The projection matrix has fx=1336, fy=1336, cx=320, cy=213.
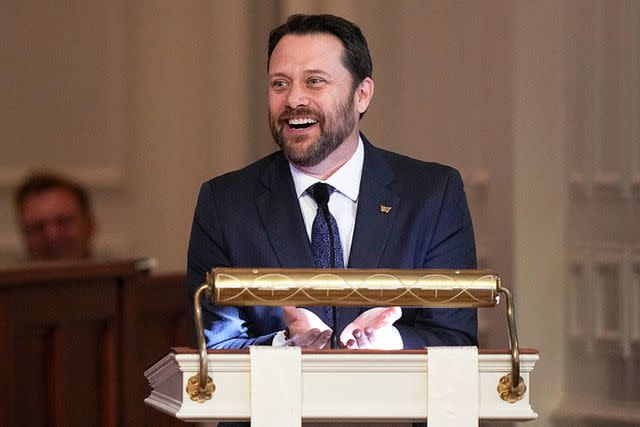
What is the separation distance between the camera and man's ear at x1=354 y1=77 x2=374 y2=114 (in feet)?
9.66

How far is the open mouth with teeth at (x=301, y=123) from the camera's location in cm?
281

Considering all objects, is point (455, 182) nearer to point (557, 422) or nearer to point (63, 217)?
point (557, 422)

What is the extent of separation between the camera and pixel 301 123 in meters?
2.82

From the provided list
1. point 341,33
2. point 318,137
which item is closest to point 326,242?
point 318,137

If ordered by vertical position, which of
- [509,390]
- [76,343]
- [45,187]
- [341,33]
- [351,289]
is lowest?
[76,343]

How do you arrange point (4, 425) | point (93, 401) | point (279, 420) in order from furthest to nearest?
point (93, 401), point (4, 425), point (279, 420)

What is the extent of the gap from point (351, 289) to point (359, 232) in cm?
71

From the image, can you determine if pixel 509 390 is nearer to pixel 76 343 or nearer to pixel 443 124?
pixel 76 343

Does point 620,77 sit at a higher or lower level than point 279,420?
higher

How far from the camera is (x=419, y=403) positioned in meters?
2.10

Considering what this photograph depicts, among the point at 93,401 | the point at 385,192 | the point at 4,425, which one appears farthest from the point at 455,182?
the point at 93,401

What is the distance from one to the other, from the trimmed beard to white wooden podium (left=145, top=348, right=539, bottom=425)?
830mm

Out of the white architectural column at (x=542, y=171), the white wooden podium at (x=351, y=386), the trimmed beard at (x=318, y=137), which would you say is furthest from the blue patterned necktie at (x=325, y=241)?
the white architectural column at (x=542, y=171)

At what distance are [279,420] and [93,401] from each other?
3.44m
